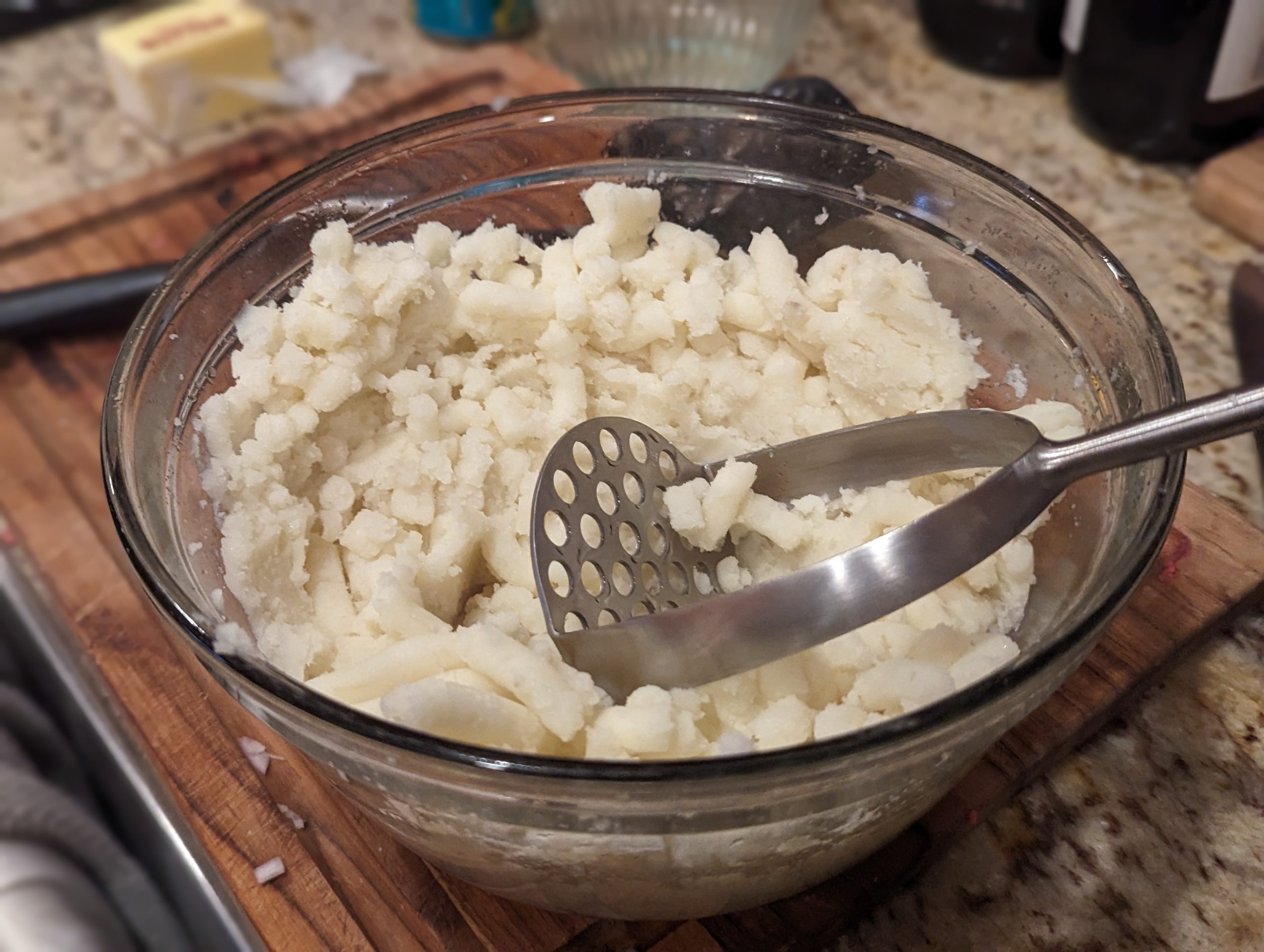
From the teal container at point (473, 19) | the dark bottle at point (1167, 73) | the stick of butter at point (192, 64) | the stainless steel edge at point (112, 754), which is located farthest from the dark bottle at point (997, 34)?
the stainless steel edge at point (112, 754)

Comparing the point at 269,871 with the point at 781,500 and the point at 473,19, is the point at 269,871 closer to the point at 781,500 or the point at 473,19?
the point at 781,500

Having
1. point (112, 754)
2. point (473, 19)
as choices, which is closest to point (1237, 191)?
point (473, 19)

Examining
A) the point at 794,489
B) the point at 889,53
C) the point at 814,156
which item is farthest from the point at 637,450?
the point at 889,53

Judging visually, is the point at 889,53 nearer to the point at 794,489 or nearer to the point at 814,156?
the point at 814,156

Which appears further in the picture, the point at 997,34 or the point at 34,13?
the point at 34,13

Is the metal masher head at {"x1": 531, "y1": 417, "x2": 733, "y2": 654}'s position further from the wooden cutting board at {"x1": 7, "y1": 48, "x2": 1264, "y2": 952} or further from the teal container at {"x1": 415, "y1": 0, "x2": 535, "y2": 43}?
the teal container at {"x1": 415, "y1": 0, "x2": 535, "y2": 43}

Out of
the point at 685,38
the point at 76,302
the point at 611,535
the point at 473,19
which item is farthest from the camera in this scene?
the point at 473,19
